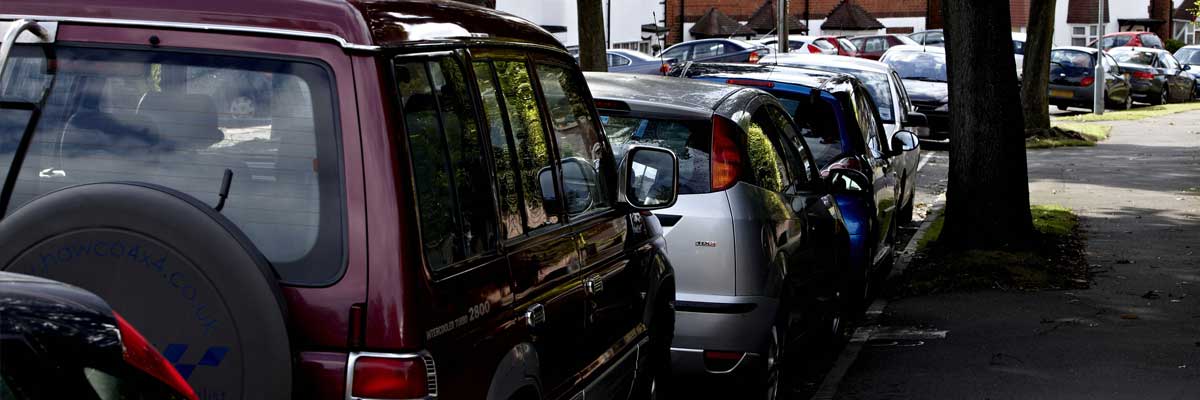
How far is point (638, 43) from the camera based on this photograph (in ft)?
179

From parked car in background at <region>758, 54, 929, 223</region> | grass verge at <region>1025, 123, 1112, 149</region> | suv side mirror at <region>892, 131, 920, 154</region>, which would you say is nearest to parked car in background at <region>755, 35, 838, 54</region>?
grass verge at <region>1025, 123, 1112, 149</region>

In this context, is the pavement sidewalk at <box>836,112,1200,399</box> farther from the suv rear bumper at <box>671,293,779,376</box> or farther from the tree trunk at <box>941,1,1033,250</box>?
the suv rear bumper at <box>671,293,779,376</box>

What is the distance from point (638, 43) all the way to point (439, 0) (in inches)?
1984

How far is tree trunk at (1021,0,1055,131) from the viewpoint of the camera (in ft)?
86.5

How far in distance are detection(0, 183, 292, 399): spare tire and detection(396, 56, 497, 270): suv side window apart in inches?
18.3

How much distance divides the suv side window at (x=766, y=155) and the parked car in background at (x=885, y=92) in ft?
25.1

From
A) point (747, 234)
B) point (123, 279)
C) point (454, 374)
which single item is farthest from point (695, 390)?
point (123, 279)

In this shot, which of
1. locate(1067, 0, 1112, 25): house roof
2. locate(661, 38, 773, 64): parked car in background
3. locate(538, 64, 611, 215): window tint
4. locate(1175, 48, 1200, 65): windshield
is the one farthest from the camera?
locate(1067, 0, 1112, 25): house roof

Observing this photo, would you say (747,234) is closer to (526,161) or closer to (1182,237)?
(526,161)

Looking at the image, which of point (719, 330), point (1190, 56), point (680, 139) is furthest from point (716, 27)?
point (719, 330)

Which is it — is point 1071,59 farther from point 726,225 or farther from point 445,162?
point 445,162

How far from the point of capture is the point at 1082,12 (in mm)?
65938

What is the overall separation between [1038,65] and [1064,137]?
4.67ft

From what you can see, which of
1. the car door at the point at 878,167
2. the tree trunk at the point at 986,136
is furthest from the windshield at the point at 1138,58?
the car door at the point at 878,167
